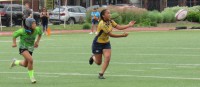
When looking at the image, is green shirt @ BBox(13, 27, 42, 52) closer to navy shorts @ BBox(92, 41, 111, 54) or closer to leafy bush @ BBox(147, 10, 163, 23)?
navy shorts @ BBox(92, 41, 111, 54)

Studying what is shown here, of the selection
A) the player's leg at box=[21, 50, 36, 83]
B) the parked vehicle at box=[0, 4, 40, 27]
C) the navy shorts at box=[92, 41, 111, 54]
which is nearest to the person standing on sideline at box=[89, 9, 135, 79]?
the navy shorts at box=[92, 41, 111, 54]

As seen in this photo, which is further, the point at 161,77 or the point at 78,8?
the point at 78,8

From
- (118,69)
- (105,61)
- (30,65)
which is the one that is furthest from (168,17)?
(30,65)

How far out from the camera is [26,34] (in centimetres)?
1358

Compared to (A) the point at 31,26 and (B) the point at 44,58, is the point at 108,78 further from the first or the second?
(B) the point at 44,58

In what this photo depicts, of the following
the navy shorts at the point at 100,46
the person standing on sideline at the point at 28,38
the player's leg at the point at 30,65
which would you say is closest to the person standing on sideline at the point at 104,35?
the navy shorts at the point at 100,46

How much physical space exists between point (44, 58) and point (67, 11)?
103 ft

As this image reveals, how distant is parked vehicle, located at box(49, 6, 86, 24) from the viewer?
51438 millimetres

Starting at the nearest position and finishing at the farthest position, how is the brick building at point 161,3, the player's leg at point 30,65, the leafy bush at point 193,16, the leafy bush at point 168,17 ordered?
the player's leg at point 30,65
the leafy bush at point 168,17
the leafy bush at point 193,16
the brick building at point 161,3

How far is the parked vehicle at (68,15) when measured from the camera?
5144 centimetres

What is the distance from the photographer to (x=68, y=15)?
51.7 meters

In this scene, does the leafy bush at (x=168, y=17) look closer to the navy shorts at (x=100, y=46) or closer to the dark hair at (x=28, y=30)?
the navy shorts at (x=100, y=46)

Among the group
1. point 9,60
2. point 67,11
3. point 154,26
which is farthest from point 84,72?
point 67,11

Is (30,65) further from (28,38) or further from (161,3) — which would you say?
(161,3)
